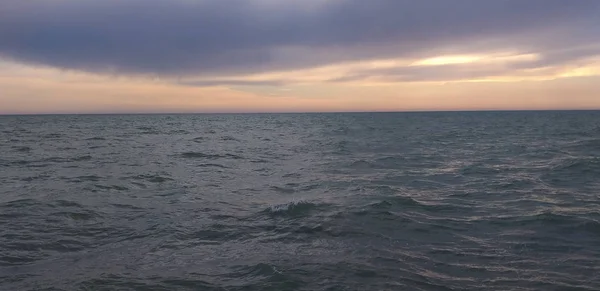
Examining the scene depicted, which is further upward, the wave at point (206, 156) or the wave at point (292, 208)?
the wave at point (292, 208)

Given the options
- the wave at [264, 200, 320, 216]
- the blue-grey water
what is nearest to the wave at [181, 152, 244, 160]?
the blue-grey water

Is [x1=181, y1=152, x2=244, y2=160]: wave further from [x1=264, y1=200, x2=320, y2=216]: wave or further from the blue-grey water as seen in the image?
[x1=264, y1=200, x2=320, y2=216]: wave

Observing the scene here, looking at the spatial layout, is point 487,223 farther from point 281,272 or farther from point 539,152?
point 539,152

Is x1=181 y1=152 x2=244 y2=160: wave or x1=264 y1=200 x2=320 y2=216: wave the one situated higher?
x1=264 y1=200 x2=320 y2=216: wave

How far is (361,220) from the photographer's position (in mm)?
11555

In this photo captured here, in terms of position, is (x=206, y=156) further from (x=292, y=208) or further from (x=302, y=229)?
(x=302, y=229)

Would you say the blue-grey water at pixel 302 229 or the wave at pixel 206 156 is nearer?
the blue-grey water at pixel 302 229

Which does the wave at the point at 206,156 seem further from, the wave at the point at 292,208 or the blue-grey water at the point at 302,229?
the wave at the point at 292,208

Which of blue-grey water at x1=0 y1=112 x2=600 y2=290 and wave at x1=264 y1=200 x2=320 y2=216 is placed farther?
wave at x1=264 y1=200 x2=320 y2=216

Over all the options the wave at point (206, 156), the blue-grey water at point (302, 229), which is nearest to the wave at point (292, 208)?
the blue-grey water at point (302, 229)

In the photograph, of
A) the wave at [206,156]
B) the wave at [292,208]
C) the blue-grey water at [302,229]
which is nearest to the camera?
the blue-grey water at [302,229]

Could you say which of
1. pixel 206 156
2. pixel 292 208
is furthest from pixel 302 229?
pixel 206 156

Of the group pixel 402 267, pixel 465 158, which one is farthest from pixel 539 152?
pixel 402 267

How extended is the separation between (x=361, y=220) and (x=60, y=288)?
7.15 m
